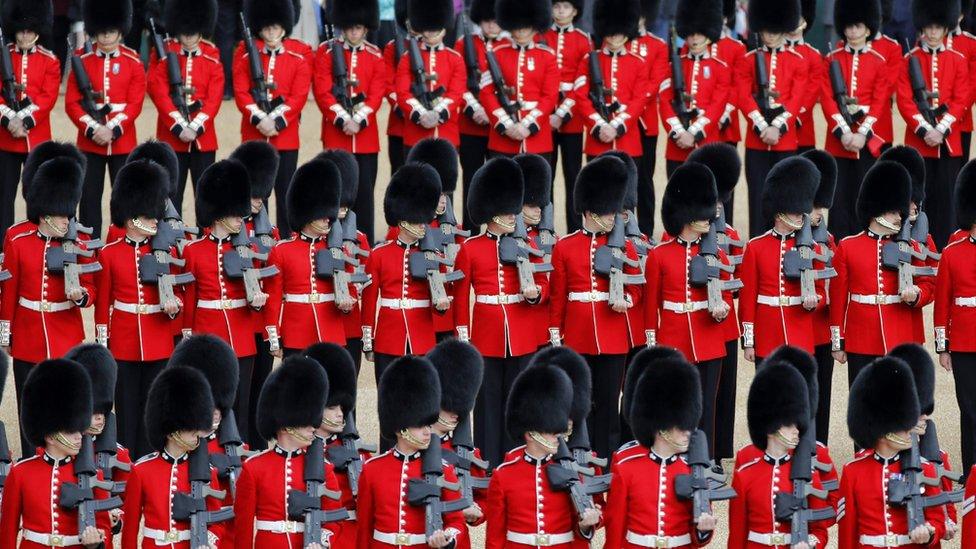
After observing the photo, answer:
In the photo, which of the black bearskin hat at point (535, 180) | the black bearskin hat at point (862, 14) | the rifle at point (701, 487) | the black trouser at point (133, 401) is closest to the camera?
the rifle at point (701, 487)

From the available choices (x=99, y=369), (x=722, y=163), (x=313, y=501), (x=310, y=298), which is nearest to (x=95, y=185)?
(x=310, y=298)

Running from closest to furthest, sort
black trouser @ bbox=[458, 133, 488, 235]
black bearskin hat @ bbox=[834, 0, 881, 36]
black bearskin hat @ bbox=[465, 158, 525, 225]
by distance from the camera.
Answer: black bearskin hat @ bbox=[465, 158, 525, 225] < black bearskin hat @ bbox=[834, 0, 881, 36] < black trouser @ bbox=[458, 133, 488, 235]

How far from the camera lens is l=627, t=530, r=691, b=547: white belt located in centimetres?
710

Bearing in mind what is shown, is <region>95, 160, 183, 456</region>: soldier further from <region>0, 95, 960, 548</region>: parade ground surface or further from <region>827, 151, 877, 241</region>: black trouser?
<region>827, 151, 877, 241</region>: black trouser

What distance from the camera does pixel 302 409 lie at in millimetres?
7316

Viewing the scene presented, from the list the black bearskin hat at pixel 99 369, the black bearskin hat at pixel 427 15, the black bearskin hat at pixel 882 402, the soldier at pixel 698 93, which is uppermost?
the black bearskin hat at pixel 427 15

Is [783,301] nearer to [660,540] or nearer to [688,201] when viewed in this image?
[688,201]

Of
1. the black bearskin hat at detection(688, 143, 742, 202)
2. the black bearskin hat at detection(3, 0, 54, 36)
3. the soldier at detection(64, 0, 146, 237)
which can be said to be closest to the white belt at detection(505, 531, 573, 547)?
the black bearskin hat at detection(688, 143, 742, 202)

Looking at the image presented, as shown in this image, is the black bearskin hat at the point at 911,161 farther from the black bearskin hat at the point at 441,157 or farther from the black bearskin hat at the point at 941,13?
the black bearskin hat at the point at 441,157

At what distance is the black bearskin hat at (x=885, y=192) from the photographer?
29.5 ft

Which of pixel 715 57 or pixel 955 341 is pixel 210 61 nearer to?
pixel 715 57

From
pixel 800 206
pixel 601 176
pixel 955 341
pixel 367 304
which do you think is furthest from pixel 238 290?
pixel 955 341

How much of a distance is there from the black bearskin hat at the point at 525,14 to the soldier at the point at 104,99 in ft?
5.88

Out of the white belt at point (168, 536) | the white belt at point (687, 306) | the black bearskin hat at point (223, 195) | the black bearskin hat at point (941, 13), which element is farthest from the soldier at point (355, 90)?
the white belt at point (168, 536)
